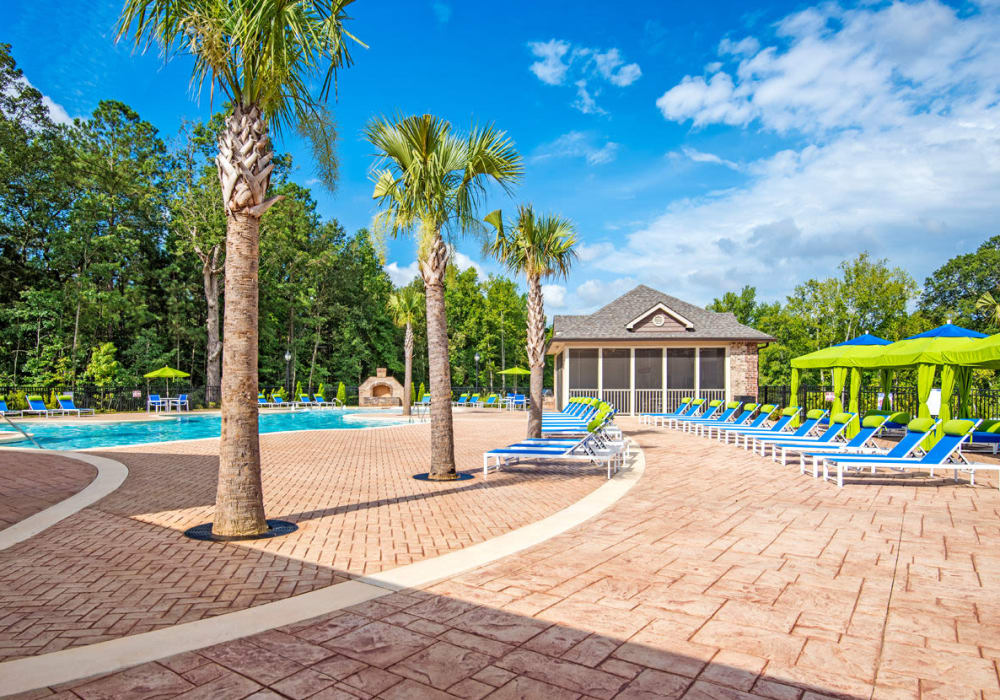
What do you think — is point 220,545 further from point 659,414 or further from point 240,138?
point 659,414

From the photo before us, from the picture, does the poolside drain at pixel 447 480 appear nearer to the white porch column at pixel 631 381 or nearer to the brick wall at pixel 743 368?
the white porch column at pixel 631 381

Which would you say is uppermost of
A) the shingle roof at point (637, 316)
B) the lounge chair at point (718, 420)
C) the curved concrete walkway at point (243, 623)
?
the shingle roof at point (637, 316)

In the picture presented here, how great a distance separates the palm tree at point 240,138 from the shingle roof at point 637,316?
1971 cm

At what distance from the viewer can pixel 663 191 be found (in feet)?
78.7

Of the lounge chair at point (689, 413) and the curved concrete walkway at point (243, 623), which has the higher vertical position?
the lounge chair at point (689, 413)

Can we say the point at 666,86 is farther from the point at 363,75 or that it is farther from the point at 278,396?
the point at 278,396

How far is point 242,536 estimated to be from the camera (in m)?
5.80

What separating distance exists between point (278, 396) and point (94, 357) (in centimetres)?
1174

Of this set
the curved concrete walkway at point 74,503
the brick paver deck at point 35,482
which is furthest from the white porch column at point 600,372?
the brick paver deck at point 35,482

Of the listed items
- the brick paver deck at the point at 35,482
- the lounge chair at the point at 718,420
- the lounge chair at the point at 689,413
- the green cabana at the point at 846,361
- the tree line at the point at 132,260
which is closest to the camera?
the brick paver deck at the point at 35,482

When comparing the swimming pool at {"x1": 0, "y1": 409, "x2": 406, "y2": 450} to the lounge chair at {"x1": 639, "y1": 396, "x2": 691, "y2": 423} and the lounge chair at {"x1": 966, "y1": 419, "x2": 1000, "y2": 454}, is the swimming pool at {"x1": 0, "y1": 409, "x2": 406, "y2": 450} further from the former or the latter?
the lounge chair at {"x1": 966, "y1": 419, "x2": 1000, "y2": 454}

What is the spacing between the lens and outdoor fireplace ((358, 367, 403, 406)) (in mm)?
38406

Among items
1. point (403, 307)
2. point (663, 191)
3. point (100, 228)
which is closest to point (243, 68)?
point (663, 191)

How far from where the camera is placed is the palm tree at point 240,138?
564 centimetres
